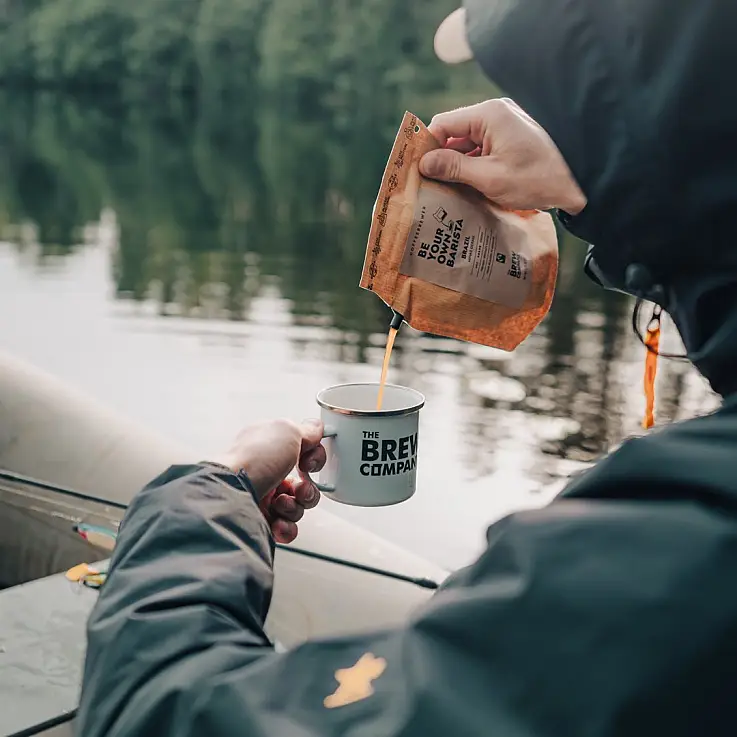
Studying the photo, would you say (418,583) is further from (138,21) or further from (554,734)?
(138,21)

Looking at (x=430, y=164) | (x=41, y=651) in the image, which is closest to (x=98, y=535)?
Answer: (x=41, y=651)

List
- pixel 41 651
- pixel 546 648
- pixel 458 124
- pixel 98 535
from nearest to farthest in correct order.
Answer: pixel 546 648 → pixel 458 124 → pixel 41 651 → pixel 98 535

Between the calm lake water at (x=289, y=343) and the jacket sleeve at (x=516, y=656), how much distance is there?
2441mm

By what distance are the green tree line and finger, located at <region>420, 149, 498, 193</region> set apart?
2865 centimetres

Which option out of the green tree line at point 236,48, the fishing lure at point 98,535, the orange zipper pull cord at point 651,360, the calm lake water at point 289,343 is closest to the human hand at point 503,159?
the orange zipper pull cord at point 651,360

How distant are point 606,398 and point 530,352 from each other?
106cm

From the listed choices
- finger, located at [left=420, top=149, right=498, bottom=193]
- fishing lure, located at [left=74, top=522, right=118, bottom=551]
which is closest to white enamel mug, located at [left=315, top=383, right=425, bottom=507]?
finger, located at [left=420, top=149, right=498, bottom=193]

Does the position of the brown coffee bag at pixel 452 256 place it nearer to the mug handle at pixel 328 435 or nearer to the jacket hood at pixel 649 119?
the mug handle at pixel 328 435

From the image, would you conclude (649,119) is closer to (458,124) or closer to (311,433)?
(458,124)

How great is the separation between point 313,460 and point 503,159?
44cm

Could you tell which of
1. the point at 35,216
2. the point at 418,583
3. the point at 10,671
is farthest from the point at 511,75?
the point at 35,216

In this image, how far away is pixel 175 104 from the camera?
35594 millimetres

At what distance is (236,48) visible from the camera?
119ft

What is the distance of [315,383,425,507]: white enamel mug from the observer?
49.5 inches
